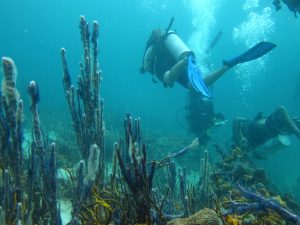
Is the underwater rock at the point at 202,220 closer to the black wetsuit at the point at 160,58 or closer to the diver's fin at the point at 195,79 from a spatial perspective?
the diver's fin at the point at 195,79

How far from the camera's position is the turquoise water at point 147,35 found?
1820 inches

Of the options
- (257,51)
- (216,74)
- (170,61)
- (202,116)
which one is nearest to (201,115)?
(202,116)

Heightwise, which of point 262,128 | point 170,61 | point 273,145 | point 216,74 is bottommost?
point 273,145

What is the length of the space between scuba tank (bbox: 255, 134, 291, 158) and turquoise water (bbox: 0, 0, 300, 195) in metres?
11.4

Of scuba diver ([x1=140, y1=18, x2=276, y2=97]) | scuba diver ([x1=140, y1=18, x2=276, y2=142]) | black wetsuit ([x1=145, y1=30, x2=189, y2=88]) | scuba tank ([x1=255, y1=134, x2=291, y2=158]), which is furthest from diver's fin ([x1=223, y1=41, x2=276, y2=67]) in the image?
scuba tank ([x1=255, y1=134, x2=291, y2=158])

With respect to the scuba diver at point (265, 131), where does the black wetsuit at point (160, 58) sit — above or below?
above

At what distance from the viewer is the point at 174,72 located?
8.70m

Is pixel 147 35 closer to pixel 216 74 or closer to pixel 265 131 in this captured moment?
pixel 216 74

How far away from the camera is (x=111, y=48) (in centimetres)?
15388

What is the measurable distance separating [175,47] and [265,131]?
3.26 metres

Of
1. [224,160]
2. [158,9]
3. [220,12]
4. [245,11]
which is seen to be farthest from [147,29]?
[224,160]

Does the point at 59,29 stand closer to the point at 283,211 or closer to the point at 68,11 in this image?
the point at 68,11

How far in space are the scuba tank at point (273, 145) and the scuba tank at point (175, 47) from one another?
3.12 meters

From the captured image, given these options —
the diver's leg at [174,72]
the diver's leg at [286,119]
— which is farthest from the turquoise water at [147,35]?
the diver's leg at [174,72]
